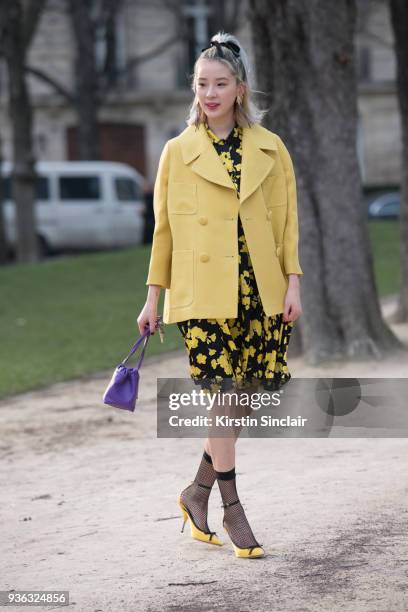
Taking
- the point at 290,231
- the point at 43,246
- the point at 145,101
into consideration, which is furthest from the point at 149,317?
the point at 145,101

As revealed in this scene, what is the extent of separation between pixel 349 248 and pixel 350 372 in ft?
3.29

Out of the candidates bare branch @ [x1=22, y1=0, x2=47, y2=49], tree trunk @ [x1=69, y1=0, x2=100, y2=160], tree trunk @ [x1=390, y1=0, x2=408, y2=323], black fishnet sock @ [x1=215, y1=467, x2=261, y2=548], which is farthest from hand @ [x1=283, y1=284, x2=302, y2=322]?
tree trunk @ [x1=69, y1=0, x2=100, y2=160]

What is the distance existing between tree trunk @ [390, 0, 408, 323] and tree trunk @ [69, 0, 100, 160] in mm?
16427

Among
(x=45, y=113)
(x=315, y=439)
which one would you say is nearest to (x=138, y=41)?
(x=45, y=113)

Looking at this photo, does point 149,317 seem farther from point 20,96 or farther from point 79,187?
point 79,187

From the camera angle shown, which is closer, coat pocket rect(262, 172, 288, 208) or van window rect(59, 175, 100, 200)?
coat pocket rect(262, 172, 288, 208)

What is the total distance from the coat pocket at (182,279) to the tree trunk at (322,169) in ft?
15.5

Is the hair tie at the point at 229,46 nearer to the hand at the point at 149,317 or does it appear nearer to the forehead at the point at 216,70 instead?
the forehead at the point at 216,70

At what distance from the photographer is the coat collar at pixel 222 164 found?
16.1 feet

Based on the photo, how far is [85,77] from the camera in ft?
92.8

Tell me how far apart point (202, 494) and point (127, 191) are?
23363 millimetres

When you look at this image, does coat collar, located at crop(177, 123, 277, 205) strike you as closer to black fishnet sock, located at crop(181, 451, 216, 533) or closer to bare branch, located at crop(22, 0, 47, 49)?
black fishnet sock, located at crop(181, 451, 216, 533)

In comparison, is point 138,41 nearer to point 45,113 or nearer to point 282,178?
point 45,113

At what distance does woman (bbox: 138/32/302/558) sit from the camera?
4.86 m
